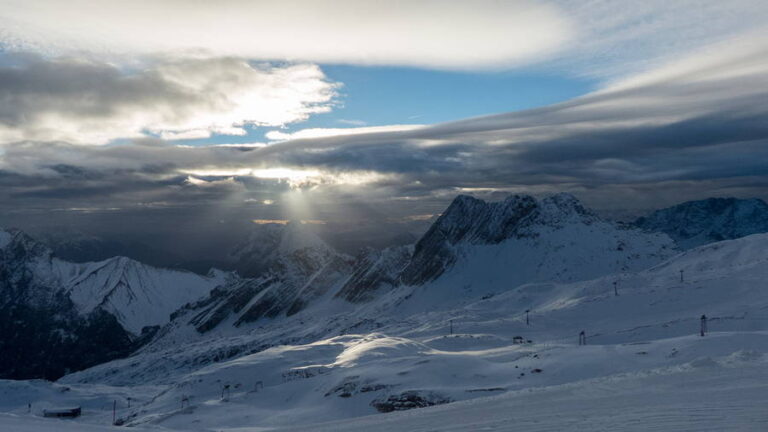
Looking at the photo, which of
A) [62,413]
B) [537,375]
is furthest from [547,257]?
[537,375]

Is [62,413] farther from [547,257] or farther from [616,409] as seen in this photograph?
[547,257]

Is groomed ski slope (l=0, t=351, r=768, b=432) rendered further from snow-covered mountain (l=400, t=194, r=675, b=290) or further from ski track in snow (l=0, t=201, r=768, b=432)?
snow-covered mountain (l=400, t=194, r=675, b=290)

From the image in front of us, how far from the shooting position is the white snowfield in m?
17.3

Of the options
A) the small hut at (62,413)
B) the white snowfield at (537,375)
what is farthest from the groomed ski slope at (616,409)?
the small hut at (62,413)

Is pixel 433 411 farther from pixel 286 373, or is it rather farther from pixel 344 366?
pixel 286 373

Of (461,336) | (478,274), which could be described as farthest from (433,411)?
(478,274)

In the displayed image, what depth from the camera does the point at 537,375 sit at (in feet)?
106

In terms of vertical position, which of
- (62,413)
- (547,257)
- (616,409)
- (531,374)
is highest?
(616,409)

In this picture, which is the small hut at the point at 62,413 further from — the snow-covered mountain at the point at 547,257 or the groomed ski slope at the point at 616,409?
the snow-covered mountain at the point at 547,257

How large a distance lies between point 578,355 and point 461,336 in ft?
85.9

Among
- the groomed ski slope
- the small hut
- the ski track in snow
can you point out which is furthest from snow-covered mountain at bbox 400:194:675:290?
the groomed ski slope

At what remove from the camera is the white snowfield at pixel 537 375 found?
1734cm

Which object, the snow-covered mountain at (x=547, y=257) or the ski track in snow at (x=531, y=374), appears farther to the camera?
the snow-covered mountain at (x=547, y=257)

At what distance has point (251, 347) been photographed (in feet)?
519
